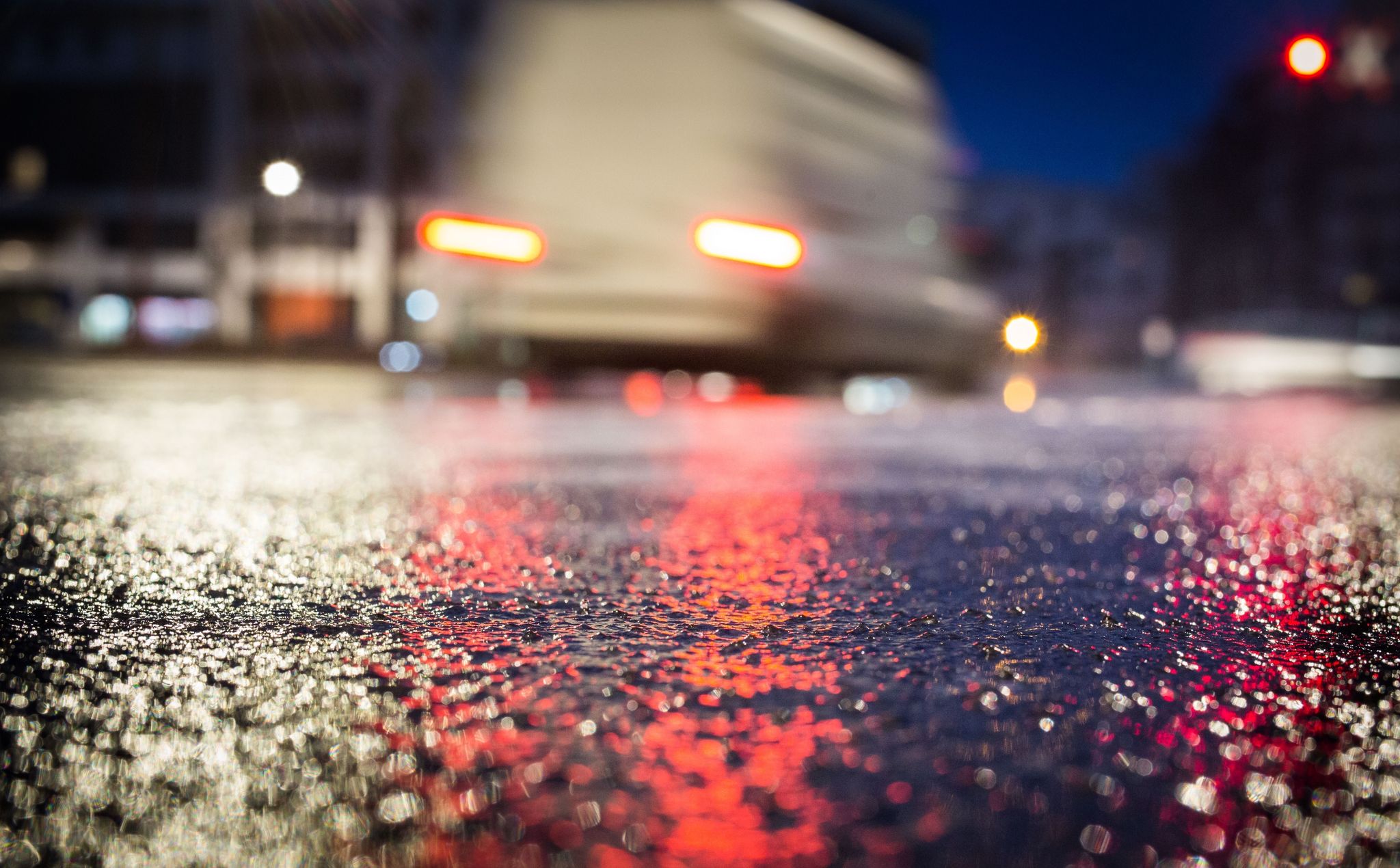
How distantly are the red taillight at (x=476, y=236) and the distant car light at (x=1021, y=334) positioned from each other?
11.8ft

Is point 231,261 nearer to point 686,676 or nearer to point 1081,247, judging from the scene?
point 1081,247

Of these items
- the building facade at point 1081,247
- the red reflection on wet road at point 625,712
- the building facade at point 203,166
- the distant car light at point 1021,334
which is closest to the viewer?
the red reflection on wet road at point 625,712

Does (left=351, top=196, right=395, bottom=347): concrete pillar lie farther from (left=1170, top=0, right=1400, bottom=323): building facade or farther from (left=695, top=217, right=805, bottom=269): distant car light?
(left=695, top=217, right=805, bottom=269): distant car light

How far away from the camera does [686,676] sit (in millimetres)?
1301

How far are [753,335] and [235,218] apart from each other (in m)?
38.5

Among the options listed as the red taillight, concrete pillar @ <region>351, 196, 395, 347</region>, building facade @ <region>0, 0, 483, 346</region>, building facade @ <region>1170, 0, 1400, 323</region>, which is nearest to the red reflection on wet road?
the red taillight

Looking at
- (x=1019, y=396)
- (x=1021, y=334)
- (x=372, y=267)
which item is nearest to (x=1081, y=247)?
(x=372, y=267)

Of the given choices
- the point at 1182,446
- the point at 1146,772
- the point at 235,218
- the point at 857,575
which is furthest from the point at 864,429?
the point at 235,218

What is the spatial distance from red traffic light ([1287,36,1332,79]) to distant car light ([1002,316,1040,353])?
4.62m

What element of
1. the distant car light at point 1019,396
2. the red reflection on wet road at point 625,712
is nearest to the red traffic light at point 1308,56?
the distant car light at point 1019,396

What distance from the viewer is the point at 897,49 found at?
709 centimetres

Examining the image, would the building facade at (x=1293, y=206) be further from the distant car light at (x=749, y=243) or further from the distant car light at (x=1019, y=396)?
the distant car light at (x=749, y=243)

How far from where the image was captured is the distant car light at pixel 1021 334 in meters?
3.39

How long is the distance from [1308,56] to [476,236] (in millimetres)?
5027
